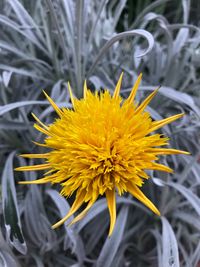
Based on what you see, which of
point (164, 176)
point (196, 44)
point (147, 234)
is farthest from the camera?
point (196, 44)

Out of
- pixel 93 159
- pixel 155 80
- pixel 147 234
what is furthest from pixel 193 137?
pixel 93 159

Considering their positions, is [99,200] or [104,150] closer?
[104,150]

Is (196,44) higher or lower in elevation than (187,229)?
higher

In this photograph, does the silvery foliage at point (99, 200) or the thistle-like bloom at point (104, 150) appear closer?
the thistle-like bloom at point (104, 150)

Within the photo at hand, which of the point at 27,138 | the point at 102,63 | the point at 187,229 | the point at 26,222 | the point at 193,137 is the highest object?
the point at 102,63

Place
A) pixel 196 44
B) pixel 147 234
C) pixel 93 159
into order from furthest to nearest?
pixel 196 44, pixel 147 234, pixel 93 159

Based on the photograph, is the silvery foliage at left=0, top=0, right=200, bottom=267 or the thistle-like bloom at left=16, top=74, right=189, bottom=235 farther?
the silvery foliage at left=0, top=0, right=200, bottom=267

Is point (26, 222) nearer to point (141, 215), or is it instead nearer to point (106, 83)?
point (141, 215)

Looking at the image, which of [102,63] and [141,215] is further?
[102,63]
